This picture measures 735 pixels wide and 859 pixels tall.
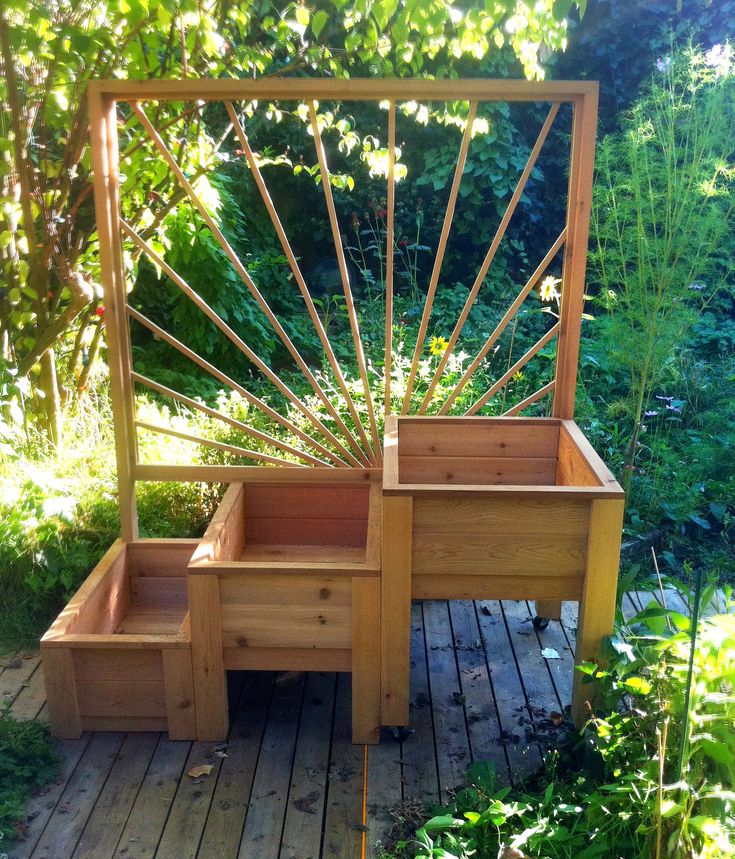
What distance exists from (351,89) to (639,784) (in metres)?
2.03

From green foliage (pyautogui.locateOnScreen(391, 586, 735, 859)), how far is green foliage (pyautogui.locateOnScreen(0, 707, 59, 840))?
0.96 metres

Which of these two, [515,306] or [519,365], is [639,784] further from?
[515,306]

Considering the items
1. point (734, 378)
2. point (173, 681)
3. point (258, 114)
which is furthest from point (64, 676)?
point (734, 378)

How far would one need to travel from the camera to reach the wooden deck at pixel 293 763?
1965mm

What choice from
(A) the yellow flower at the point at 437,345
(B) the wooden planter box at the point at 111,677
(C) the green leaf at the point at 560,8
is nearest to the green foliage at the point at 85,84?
(C) the green leaf at the point at 560,8

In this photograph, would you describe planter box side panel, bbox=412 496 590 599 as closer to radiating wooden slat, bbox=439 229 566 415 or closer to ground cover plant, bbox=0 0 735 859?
ground cover plant, bbox=0 0 735 859

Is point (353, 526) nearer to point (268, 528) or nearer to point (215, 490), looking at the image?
point (268, 528)

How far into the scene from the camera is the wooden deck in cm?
196

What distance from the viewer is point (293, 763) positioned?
224 centimetres

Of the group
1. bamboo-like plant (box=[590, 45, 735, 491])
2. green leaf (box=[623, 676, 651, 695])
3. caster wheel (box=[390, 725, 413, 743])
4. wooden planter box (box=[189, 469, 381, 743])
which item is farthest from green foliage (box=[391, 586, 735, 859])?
bamboo-like plant (box=[590, 45, 735, 491])

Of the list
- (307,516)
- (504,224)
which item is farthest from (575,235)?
(307,516)

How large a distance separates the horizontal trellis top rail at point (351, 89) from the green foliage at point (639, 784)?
153 cm

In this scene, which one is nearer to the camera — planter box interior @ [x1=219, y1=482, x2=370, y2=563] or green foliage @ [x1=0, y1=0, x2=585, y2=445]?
green foliage @ [x1=0, y1=0, x2=585, y2=445]

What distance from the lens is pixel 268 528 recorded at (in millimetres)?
3012
